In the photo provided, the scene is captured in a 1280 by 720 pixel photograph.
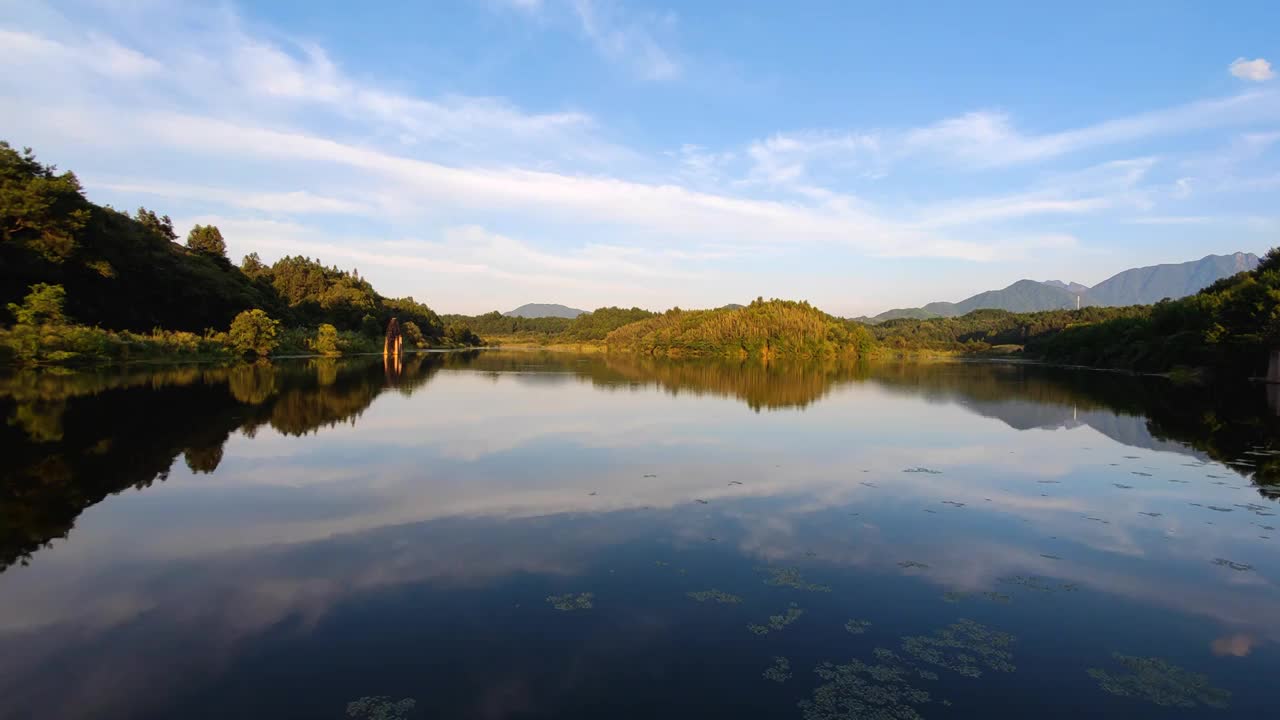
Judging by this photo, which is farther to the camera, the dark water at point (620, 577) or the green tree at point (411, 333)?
the green tree at point (411, 333)

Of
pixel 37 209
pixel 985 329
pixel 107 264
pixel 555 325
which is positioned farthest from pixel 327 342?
pixel 985 329

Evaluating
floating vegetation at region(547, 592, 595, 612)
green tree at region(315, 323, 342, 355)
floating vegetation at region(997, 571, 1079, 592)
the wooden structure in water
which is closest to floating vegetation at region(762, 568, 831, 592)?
floating vegetation at region(547, 592, 595, 612)

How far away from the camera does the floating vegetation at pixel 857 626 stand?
5.17 metres

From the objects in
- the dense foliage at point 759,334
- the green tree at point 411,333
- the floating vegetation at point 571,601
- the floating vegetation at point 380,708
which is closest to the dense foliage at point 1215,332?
the dense foliage at point 759,334

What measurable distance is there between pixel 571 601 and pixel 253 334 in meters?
46.9

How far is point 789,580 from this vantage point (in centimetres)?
627

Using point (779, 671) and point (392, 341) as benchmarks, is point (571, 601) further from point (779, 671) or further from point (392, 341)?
point (392, 341)

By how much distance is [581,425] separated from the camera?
1700 centimetres

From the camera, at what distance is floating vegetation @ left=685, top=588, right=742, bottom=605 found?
18.7 ft

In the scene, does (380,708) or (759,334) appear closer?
(380,708)

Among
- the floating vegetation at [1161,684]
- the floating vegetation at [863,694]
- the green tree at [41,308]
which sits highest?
the green tree at [41,308]

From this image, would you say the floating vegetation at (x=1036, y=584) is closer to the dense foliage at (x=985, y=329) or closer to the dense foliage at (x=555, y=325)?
the dense foliage at (x=985, y=329)

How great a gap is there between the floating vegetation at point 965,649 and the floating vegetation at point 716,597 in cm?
137

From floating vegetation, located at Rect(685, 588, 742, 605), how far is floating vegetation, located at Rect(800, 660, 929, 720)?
1.20 meters
